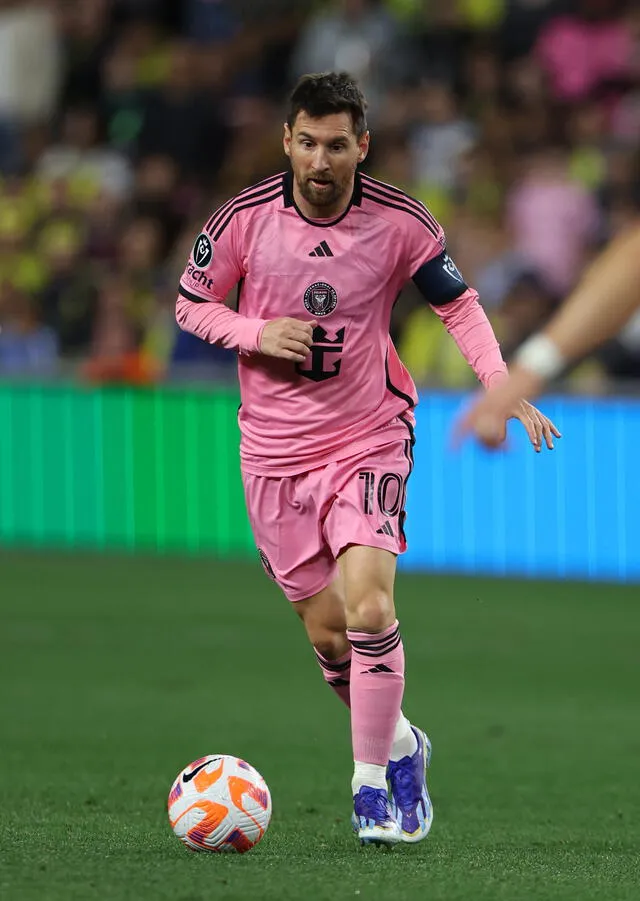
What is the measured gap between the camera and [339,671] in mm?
6523

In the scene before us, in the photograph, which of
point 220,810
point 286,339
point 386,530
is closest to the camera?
point 220,810

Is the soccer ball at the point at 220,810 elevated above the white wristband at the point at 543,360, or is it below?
below

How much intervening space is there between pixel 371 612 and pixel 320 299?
104 cm

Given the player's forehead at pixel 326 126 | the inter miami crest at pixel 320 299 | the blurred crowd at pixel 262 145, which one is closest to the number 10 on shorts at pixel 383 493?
the inter miami crest at pixel 320 299

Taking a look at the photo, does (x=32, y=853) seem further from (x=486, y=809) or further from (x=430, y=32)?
(x=430, y=32)

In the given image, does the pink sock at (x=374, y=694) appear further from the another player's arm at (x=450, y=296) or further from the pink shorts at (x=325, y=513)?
the another player's arm at (x=450, y=296)

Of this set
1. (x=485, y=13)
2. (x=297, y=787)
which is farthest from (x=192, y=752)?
(x=485, y=13)

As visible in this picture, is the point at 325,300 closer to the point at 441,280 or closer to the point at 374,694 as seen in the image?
the point at 441,280

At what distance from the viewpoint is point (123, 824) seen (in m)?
6.35

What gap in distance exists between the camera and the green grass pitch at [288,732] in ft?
17.8

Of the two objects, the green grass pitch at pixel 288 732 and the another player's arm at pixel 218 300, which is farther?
the another player's arm at pixel 218 300

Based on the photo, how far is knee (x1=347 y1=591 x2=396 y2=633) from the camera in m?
5.99

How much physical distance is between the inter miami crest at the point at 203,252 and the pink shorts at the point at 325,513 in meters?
0.72

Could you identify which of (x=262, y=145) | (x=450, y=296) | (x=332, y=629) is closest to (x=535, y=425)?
(x=450, y=296)
